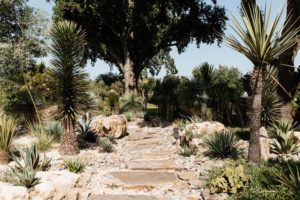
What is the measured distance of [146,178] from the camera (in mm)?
7793

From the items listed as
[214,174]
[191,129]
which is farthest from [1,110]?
[214,174]

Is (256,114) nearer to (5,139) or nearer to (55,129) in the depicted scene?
(5,139)

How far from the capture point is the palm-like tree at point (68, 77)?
9586 mm

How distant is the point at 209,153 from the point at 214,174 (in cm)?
202

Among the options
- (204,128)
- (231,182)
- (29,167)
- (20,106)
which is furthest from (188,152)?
(20,106)

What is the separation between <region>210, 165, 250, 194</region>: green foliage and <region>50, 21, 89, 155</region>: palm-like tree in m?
4.82

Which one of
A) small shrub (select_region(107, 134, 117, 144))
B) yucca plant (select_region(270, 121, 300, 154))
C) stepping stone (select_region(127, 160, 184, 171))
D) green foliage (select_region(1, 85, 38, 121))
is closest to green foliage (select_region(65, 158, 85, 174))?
stepping stone (select_region(127, 160, 184, 171))

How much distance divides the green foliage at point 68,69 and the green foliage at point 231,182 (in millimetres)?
5046

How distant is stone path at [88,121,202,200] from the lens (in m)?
6.84

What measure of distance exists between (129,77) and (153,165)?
13430 millimetres

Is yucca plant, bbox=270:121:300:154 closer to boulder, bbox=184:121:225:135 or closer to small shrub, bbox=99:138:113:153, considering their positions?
boulder, bbox=184:121:225:135

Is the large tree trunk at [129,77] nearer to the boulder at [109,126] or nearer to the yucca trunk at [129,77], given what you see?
the yucca trunk at [129,77]

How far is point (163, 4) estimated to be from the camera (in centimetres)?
2177

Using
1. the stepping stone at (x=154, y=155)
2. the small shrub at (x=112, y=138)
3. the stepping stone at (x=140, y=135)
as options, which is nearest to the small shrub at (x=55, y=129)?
the small shrub at (x=112, y=138)
